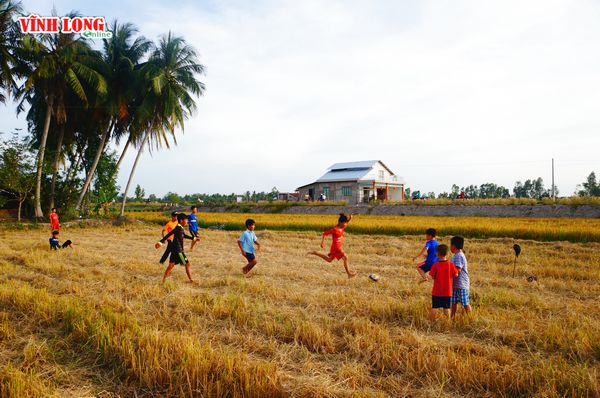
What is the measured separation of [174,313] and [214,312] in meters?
0.56

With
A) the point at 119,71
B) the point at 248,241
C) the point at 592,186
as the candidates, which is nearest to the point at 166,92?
the point at 119,71

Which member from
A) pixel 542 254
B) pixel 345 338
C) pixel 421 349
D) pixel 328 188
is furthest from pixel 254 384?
pixel 328 188

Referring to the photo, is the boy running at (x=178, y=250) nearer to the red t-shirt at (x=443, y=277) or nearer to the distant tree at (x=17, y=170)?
the red t-shirt at (x=443, y=277)

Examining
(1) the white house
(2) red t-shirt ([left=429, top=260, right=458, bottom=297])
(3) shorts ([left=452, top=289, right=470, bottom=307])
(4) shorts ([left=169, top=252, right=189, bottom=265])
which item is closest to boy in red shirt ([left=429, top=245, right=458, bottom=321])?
(2) red t-shirt ([left=429, top=260, right=458, bottom=297])

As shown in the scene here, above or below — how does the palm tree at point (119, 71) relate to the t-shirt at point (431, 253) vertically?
above

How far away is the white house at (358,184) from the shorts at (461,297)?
3410cm

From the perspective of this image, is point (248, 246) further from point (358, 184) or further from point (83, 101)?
point (358, 184)

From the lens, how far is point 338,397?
3.01 m

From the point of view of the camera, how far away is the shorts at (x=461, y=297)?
529 centimetres

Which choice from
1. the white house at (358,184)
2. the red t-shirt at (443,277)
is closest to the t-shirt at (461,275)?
the red t-shirt at (443,277)

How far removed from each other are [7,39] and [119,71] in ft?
21.1

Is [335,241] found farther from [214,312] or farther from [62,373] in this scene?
[62,373]

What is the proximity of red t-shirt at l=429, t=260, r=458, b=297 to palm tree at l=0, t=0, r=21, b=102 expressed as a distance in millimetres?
22191

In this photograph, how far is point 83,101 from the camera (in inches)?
909
